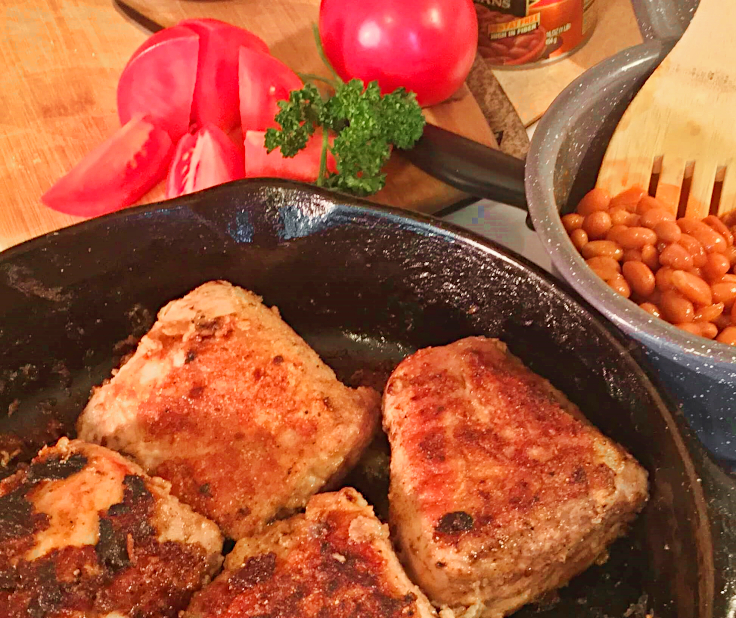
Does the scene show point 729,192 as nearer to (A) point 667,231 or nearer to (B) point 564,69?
(A) point 667,231

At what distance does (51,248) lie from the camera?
1.31 meters

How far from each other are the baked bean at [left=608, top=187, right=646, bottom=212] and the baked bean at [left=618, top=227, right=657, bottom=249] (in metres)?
0.09

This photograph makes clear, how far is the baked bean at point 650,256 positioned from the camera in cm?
129

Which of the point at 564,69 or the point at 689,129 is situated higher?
the point at 689,129

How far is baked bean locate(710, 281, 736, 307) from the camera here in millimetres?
1231

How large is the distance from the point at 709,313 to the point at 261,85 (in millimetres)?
1239

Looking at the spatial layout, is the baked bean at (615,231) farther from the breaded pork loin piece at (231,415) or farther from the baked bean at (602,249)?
the breaded pork loin piece at (231,415)

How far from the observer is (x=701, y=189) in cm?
136

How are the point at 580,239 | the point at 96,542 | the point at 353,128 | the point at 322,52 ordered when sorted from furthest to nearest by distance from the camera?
the point at 322,52 → the point at 353,128 → the point at 580,239 → the point at 96,542

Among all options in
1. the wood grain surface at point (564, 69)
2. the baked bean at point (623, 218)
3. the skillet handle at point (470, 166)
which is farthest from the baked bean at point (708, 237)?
the wood grain surface at point (564, 69)

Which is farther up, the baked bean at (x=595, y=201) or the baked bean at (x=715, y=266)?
the baked bean at (x=595, y=201)

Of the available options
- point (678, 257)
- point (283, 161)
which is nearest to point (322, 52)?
point (283, 161)

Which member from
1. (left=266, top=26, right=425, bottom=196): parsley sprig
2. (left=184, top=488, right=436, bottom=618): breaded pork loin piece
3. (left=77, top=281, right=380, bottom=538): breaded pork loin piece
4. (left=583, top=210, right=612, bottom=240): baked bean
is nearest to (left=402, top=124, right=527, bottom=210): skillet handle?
(left=266, top=26, right=425, bottom=196): parsley sprig

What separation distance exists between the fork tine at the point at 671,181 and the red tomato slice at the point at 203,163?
3.39ft
